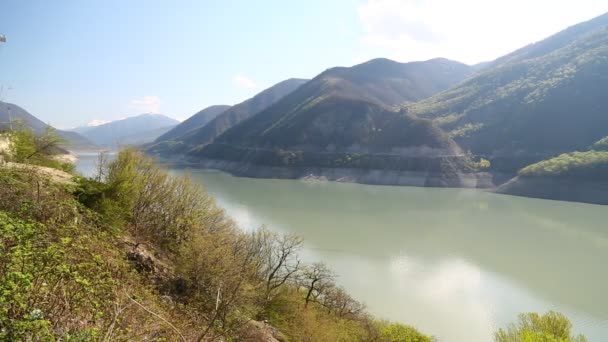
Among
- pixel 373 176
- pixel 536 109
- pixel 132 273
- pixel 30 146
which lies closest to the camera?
pixel 132 273

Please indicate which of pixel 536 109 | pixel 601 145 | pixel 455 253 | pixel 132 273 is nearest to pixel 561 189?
pixel 601 145

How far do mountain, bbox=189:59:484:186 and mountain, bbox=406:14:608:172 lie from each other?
10.5 meters

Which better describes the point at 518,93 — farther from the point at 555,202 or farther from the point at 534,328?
the point at 534,328

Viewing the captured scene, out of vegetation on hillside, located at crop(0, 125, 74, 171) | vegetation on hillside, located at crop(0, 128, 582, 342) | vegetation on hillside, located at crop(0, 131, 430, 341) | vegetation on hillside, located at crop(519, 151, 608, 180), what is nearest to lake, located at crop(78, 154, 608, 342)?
vegetation on hillside, located at crop(0, 131, 430, 341)

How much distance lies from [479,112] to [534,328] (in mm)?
90509

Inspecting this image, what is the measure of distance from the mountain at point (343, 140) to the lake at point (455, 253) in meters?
17.9

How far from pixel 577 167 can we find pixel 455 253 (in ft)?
135

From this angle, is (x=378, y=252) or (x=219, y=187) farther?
(x=219, y=187)

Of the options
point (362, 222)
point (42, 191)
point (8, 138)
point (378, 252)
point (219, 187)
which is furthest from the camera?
point (219, 187)

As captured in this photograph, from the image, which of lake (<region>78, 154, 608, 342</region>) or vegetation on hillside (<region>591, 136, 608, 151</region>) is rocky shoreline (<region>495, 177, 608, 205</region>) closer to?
lake (<region>78, 154, 608, 342</region>)

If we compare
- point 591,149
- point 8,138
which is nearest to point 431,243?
point 8,138

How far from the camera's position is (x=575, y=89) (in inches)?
3211

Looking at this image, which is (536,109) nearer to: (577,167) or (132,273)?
(577,167)

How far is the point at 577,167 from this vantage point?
55969 mm
